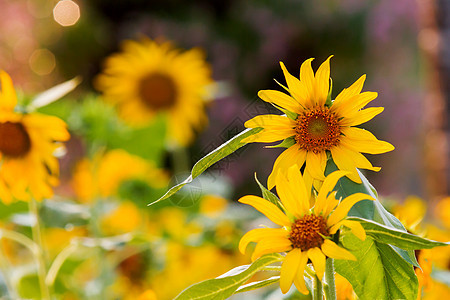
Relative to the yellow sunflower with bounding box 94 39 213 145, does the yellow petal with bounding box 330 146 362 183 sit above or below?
below

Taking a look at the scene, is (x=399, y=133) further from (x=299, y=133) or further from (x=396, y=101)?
(x=299, y=133)

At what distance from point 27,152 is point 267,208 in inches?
13.7

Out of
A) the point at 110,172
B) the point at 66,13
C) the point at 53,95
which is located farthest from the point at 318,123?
the point at 66,13

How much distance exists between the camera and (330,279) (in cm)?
29

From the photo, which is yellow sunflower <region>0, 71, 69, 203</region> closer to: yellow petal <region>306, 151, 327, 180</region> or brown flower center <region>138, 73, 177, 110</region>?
yellow petal <region>306, 151, 327, 180</region>

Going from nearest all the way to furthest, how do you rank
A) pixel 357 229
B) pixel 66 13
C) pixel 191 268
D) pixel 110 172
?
1. pixel 357 229
2. pixel 191 268
3. pixel 110 172
4. pixel 66 13

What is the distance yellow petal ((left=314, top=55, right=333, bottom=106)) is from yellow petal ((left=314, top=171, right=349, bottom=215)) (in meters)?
0.04

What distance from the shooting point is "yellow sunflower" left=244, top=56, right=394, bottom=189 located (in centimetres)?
29

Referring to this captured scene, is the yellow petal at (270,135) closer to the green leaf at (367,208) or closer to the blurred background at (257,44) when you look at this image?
the green leaf at (367,208)

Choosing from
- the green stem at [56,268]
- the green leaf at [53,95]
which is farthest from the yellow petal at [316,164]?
the green stem at [56,268]

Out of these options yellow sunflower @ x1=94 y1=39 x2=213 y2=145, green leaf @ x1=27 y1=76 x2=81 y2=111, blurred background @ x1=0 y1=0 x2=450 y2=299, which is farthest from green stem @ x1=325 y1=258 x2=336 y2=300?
blurred background @ x1=0 y1=0 x2=450 y2=299

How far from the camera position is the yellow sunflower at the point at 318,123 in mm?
291

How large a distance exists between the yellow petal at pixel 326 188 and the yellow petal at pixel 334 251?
2cm

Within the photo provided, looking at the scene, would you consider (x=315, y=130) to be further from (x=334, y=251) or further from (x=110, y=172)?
(x=110, y=172)
